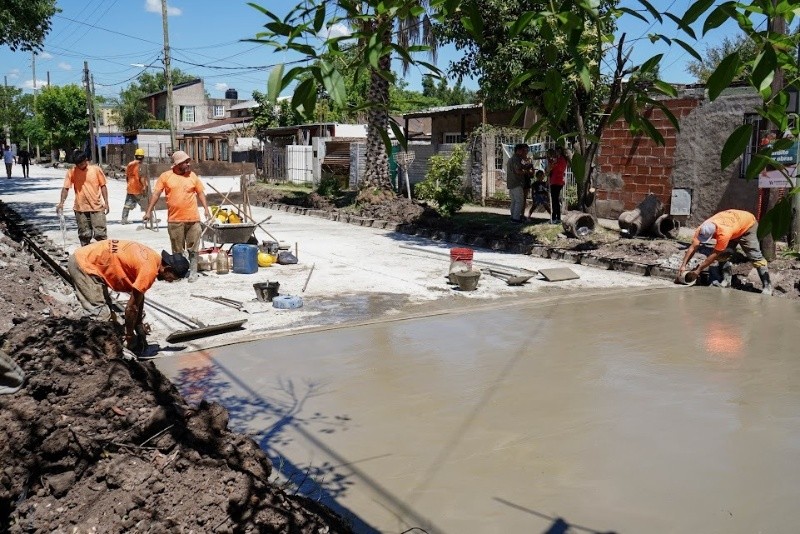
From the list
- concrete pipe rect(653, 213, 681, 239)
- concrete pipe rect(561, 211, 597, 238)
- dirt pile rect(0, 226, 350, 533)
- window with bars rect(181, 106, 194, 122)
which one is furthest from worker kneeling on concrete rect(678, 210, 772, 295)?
window with bars rect(181, 106, 194, 122)

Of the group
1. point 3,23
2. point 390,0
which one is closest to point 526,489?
point 390,0

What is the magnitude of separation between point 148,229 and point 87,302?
10124 millimetres

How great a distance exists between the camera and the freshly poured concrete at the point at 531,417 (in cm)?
432

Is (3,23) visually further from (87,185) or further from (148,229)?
(87,185)

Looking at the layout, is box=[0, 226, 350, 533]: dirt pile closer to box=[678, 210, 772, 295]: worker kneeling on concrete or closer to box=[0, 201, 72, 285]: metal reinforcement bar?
box=[0, 201, 72, 285]: metal reinforcement bar

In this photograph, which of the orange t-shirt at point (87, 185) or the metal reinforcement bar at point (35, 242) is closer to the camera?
the metal reinforcement bar at point (35, 242)

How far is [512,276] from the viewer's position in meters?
11.1

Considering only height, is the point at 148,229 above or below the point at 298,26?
below

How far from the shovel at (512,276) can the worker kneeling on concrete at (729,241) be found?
212cm

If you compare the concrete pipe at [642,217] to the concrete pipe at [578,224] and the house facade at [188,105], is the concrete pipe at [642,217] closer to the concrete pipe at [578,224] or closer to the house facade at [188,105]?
the concrete pipe at [578,224]

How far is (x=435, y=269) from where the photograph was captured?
39.7 ft

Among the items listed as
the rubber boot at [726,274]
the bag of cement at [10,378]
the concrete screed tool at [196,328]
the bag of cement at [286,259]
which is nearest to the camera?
the bag of cement at [10,378]

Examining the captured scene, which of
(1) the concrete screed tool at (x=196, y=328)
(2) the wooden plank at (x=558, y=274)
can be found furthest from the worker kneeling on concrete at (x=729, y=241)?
(1) the concrete screed tool at (x=196, y=328)

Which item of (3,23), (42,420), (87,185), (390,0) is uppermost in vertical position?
(3,23)
